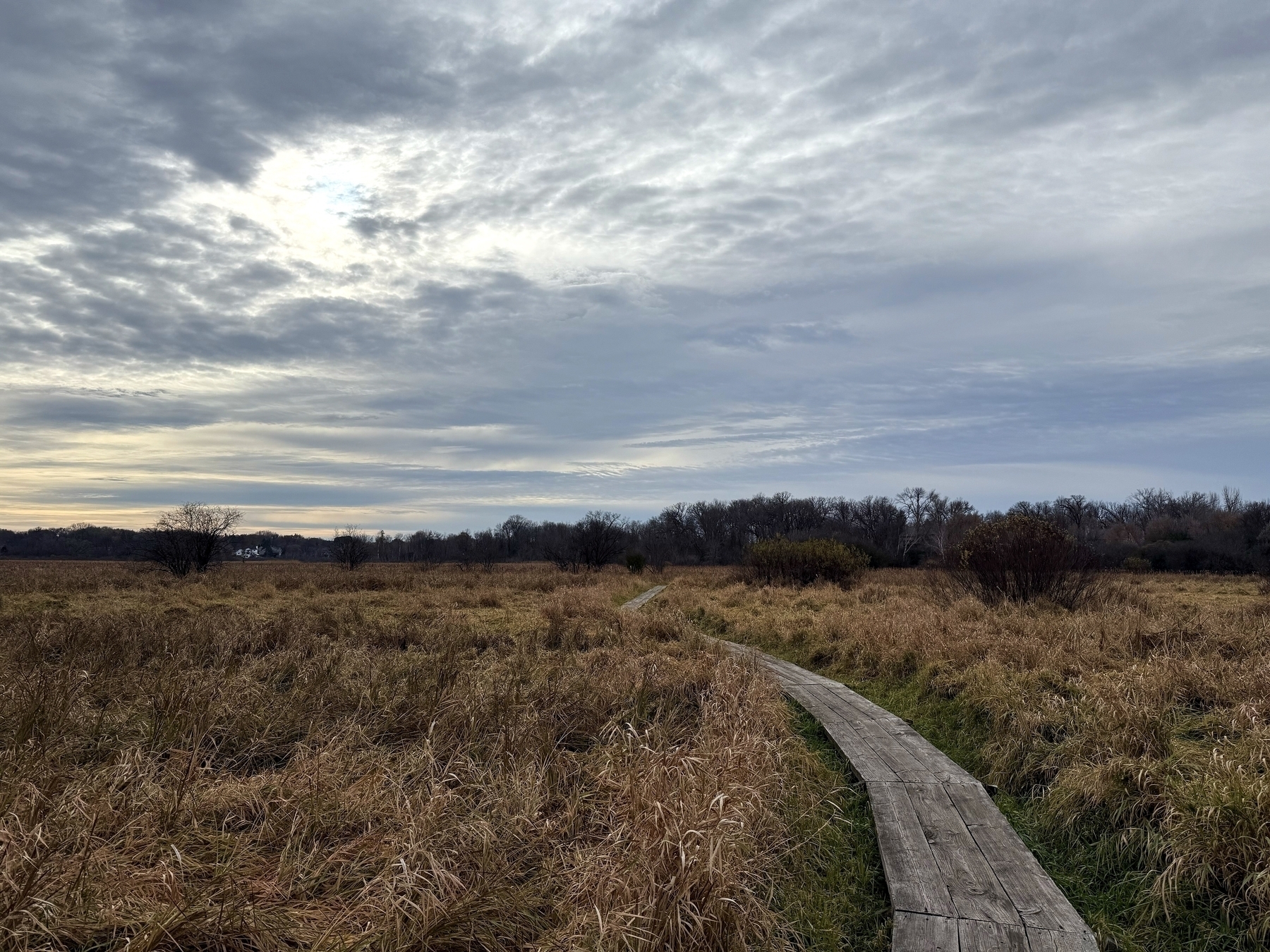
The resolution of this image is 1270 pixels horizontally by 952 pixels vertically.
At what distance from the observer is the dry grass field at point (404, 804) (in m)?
3.43

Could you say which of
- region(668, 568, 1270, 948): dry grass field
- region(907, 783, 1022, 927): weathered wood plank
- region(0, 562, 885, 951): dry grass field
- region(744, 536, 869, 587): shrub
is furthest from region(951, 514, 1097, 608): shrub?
region(907, 783, 1022, 927): weathered wood plank

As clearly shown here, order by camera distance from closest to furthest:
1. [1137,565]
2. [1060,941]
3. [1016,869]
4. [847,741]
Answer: [1060,941], [1016,869], [847,741], [1137,565]

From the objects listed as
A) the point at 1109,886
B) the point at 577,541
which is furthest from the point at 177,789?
the point at 577,541

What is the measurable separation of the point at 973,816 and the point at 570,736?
10.8 ft

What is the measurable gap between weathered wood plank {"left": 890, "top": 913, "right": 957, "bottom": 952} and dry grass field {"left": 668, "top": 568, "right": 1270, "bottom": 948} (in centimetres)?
84

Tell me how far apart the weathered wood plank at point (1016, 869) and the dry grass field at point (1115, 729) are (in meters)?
0.23

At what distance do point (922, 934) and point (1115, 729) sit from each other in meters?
3.20

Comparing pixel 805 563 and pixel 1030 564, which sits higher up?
pixel 1030 564

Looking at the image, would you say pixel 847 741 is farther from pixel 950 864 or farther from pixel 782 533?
pixel 782 533

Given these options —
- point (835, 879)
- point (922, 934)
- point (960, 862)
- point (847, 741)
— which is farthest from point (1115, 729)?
point (922, 934)

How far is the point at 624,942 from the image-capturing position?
10.8 ft

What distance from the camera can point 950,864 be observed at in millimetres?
4398

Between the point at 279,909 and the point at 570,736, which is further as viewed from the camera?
the point at 570,736

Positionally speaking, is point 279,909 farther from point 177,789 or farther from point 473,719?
point 473,719
